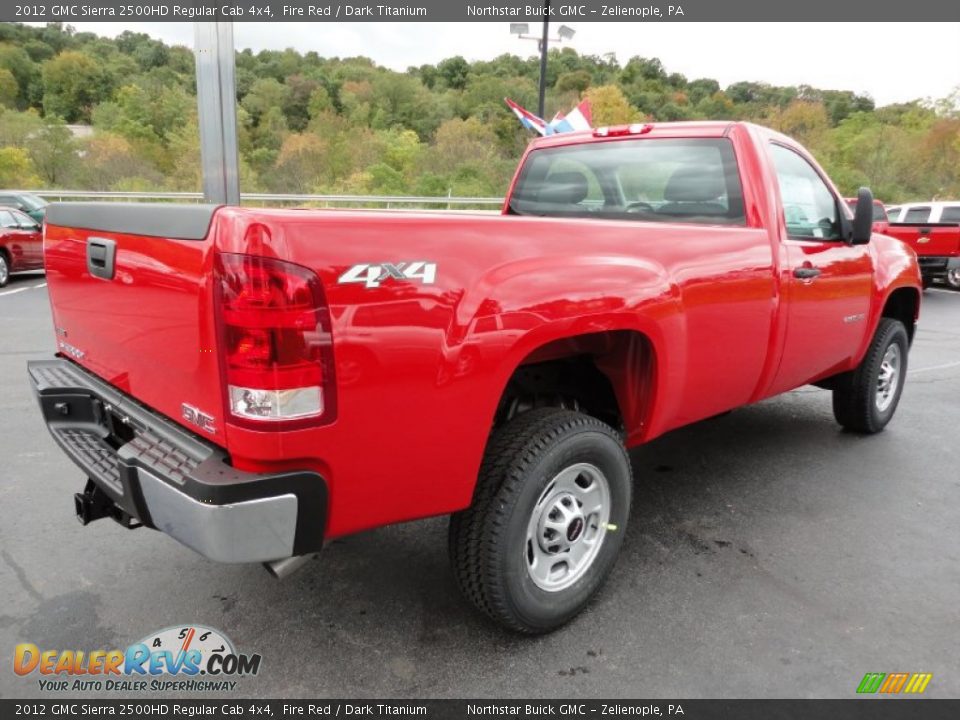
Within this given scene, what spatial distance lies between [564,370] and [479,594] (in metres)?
1.05

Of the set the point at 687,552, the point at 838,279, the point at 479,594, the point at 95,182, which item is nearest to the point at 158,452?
the point at 479,594

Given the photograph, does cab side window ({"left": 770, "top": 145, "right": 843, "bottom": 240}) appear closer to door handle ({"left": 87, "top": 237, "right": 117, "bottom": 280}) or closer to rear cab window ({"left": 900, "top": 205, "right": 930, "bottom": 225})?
door handle ({"left": 87, "top": 237, "right": 117, "bottom": 280})

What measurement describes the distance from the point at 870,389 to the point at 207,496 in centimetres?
435

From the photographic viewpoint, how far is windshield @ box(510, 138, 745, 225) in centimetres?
338

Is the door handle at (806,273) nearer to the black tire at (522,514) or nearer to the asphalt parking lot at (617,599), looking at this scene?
the asphalt parking lot at (617,599)

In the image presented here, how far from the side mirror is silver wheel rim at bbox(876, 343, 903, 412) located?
1.31 meters

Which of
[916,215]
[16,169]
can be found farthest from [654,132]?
[16,169]

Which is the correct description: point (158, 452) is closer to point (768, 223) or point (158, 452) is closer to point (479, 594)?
point (479, 594)

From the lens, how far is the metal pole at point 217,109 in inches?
121

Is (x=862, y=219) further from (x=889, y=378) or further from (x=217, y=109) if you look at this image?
(x=217, y=109)

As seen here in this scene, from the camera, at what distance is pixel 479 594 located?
2271 mm

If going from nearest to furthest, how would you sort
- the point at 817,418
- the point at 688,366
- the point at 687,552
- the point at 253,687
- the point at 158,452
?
the point at 158,452, the point at 253,687, the point at 688,366, the point at 687,552, the point at 817,418

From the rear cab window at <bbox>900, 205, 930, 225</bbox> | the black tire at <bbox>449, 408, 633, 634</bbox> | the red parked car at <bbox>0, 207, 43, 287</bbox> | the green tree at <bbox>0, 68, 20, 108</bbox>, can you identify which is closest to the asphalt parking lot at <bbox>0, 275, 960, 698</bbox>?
the black tire at <bbox>449, 408, 633, 634</bbox>

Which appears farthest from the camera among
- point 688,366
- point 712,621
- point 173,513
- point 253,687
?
point 688,366
